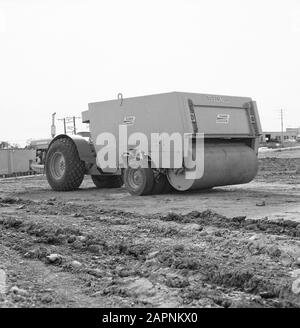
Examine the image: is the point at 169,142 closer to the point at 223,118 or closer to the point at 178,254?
the point at 223,118

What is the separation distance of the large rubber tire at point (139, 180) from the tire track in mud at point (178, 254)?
3.04 m

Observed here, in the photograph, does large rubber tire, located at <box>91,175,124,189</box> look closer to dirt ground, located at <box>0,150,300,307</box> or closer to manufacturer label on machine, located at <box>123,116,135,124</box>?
manufacturer label on machine, located at <box>123,116,135,124</box>

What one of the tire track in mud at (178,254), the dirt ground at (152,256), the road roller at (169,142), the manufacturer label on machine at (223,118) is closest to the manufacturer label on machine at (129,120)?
the road roller at (169,142)

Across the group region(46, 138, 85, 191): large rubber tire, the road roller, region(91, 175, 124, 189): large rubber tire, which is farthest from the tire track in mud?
region(91, 175, 124, 189): large rubber tire

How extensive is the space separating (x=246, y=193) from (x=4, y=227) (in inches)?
231

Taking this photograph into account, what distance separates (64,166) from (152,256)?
28.1 feet

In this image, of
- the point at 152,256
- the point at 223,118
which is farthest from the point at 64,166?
the point at 152,256

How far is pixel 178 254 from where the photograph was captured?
5.79 metres

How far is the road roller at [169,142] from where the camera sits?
1142 centimetres

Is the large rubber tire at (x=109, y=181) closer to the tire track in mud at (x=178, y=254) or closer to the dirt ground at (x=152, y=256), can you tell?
the dirt ground at (x=152, y=256)

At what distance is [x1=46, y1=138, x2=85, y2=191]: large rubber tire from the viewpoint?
13797 mm

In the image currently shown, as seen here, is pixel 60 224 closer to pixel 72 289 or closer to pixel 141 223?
pixel 141 223
